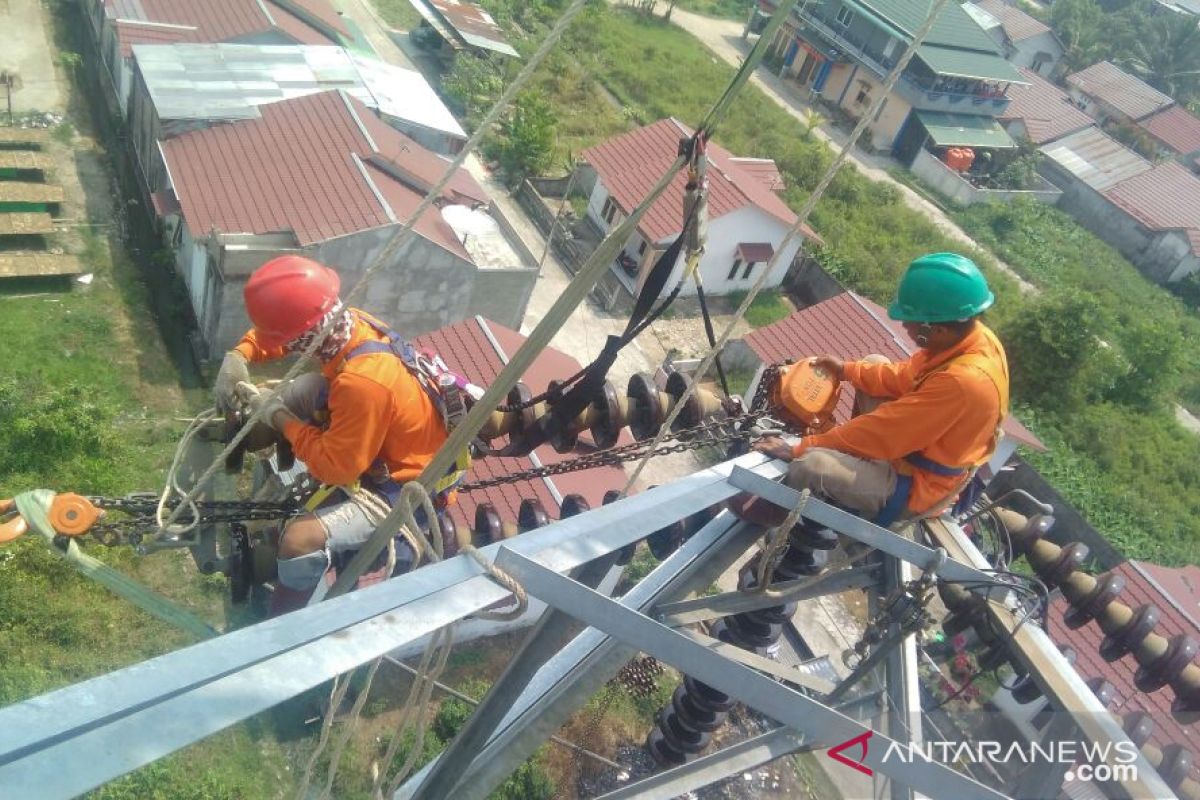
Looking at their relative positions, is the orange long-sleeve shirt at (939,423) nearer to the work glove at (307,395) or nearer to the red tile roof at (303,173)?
the work glove at (307,395)

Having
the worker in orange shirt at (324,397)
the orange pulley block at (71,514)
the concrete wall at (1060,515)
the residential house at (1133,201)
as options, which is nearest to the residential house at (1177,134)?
the residential house at (1133,201)

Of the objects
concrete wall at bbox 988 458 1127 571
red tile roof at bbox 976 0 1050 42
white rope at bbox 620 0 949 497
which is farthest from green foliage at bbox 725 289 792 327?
red tile roof at bbox 976 0 1050 42

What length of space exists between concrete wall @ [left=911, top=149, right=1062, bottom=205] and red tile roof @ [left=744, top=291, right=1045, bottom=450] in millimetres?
15675

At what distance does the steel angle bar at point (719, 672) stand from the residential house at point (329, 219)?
Result: 1144cm

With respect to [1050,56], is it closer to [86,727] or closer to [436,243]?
[436,243]

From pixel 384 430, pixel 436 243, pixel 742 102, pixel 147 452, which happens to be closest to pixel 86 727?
pixel 384 430

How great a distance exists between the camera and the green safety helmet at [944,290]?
15.2 ft

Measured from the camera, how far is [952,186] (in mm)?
32156

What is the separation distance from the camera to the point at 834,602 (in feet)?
48.6

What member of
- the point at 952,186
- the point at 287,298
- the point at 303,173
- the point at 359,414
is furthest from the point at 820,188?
the point at 952,186

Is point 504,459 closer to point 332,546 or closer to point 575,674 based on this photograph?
point 332,546

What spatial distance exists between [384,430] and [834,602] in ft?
38.8

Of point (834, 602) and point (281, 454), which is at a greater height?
point (281, 454)

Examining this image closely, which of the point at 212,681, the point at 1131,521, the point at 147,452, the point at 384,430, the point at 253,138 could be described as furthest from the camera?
the point at 1131,521
